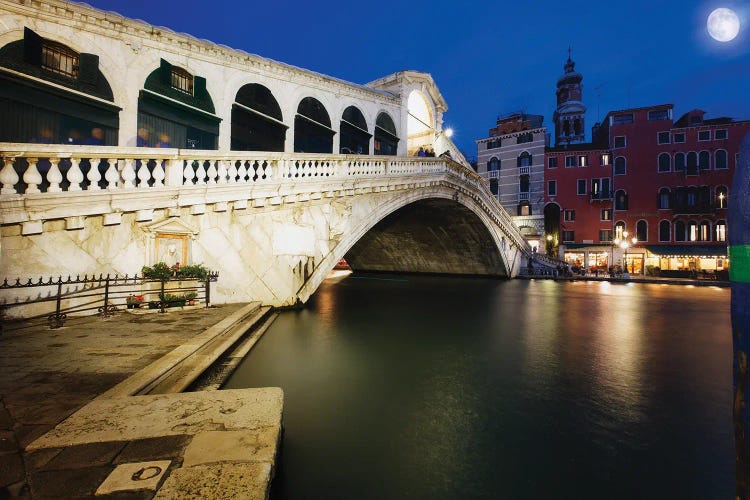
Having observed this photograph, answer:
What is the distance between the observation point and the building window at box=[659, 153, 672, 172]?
29.2 m

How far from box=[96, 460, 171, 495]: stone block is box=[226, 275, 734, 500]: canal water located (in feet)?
3.18

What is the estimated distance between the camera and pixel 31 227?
5898mm

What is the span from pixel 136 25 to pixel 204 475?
40.6ft

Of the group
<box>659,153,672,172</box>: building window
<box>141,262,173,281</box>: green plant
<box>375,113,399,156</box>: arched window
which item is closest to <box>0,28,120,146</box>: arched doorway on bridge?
<box>141,262,173,281</box>: green plant

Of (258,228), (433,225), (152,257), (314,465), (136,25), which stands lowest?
(314,465)

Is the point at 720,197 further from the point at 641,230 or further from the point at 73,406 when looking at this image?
the point at 73,406

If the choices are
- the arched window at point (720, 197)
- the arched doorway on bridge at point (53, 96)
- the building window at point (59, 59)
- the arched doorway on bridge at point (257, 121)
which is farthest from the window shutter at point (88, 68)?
the arched window at point (720, 197)

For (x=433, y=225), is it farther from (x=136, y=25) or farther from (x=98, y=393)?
(x=98, y=393)

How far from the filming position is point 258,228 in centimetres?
890

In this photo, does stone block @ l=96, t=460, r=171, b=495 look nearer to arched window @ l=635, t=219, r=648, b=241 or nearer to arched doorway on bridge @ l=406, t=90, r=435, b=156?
arched doorway on bridge @ l=406, t=90, r=435, b=156

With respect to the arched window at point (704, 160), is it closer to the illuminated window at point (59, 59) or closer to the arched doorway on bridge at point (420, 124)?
the arched doorway on bridge at point (420, 124)

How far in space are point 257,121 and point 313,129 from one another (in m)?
2.41

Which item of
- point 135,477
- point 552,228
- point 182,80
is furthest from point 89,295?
point 552,228

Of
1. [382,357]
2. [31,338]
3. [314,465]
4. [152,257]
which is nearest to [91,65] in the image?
[152,257]
